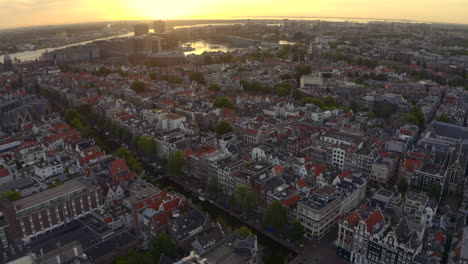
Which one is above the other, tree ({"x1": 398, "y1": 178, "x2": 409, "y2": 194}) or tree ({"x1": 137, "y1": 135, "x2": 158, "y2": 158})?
tree ({"x1": 137, "y1": 135, "x2": 158, "y2": 158})

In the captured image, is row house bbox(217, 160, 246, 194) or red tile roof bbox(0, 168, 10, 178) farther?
red tile roof bbox(0, 168, 10, 178)

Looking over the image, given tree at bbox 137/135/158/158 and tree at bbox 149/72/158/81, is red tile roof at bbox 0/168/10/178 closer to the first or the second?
tree at bbox 137/135/158/158

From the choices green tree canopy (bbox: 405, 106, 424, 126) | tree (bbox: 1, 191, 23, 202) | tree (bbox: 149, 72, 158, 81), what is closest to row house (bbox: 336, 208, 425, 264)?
tree (bbox: 1, 191, 23, 202)

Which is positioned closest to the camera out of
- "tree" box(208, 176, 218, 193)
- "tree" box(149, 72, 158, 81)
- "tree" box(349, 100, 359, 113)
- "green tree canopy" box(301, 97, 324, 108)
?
"tree" box(208, 176, 218, 193)

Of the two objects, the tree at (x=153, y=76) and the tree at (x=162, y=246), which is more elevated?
the tree at (x=153, y=76)

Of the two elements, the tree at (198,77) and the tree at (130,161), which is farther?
the tree at (198,77)

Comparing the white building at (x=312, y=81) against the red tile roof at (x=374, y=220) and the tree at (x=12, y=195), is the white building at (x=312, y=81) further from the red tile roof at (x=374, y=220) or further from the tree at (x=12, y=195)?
the tree at (x=12, y=195)

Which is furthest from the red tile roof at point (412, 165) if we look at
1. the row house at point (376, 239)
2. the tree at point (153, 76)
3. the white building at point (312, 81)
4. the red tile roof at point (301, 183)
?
the tree at point (153, 76)
